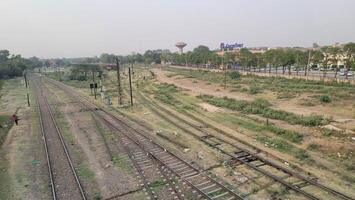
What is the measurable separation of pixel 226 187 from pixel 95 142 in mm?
12295

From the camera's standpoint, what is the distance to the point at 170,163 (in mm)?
17109

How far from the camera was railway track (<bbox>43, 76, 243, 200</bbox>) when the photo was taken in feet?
43.2

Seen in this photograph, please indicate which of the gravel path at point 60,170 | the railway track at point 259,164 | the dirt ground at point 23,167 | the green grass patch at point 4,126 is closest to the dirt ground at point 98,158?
the gravel path at point 60,170

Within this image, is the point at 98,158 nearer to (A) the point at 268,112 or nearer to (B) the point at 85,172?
(B) the point at 85,172

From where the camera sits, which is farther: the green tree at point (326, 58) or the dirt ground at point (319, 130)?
the green tree at point (326, 58)

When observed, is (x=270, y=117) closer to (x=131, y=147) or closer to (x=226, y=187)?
(x=131, y=147)

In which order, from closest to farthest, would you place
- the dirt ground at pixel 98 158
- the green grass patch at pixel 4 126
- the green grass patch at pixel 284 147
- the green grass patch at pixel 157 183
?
the green grass patch at pixel 157 183 < the dirt ground at pixel 98 158 < the green grass patch at pixel 284 147 < the green grass patch at pixel 4 126

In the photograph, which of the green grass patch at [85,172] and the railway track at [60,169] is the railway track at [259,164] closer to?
the green grass patch at [85,172]

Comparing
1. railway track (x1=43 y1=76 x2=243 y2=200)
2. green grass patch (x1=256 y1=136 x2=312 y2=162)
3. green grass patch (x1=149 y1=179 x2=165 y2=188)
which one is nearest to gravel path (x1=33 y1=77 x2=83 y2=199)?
green grass patch (x1=149 y1=179 x2=165 y2=188)

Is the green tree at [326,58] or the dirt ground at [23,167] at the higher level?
the green tree at [326,58]

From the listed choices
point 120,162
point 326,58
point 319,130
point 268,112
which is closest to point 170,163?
point 120,162

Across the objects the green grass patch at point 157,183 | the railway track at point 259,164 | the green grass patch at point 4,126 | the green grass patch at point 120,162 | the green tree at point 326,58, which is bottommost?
the green grass patch at point 4,126

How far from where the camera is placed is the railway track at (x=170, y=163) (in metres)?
13.2

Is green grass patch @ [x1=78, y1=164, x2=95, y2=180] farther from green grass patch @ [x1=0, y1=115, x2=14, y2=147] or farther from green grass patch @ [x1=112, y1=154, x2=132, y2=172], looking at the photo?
green grass patch @ [x1=0, y1=115, x2=14, y2=147]
